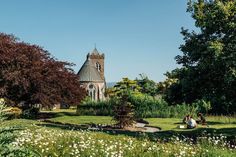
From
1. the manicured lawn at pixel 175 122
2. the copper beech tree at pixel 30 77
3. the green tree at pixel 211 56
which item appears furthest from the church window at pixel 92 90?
Answer: the green tree at pixel 211 56

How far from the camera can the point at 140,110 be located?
43125 millimetres

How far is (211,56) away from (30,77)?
785 inches

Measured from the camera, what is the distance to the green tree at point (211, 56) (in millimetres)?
19312

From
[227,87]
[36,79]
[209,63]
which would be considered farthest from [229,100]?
[36,79]

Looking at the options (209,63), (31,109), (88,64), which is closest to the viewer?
(209,63)

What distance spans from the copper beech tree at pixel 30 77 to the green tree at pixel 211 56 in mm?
16653

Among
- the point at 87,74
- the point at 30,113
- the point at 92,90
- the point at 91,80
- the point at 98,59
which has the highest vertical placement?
the point at 98,59

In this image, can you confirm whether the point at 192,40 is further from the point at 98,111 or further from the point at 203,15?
the point at 98,111

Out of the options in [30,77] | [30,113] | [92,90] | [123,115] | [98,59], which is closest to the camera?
[123,115]

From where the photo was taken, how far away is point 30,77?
35719 millimetres

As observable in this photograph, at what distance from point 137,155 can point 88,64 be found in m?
71.3

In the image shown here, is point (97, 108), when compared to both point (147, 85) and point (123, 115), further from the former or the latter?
point (147, 85)

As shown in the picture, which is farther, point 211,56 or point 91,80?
point 91,80

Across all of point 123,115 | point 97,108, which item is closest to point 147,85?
point 97,108
